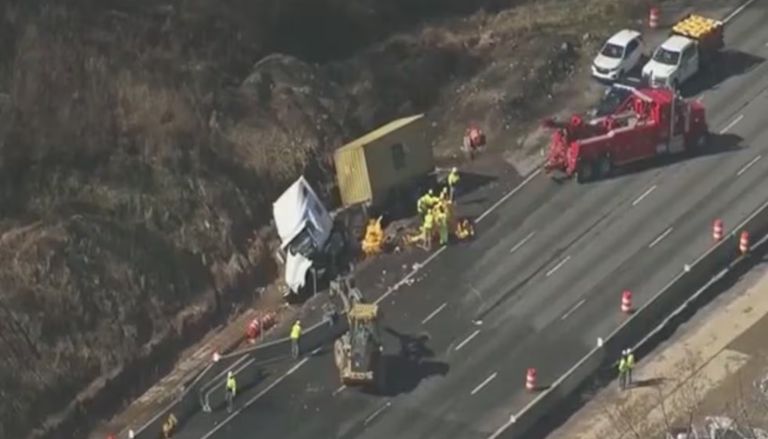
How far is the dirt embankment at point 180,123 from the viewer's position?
171 ft

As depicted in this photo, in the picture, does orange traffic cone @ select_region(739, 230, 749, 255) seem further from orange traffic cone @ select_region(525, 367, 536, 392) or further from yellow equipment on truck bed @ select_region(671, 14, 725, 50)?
yellow equipment on truck bed @ select_region(671, 14, 725, 50)

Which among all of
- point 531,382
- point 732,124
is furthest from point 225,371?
point 732,124

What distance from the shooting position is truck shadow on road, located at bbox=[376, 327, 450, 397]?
49.5 metres

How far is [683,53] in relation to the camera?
59875 mm

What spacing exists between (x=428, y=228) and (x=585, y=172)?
5720 mm

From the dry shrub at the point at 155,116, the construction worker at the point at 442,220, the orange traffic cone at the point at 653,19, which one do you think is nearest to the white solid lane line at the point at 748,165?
the orange traffic cone at the point at 653,19

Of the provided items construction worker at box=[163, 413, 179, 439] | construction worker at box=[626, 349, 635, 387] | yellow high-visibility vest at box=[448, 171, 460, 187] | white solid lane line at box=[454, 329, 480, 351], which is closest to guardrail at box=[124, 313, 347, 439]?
construction worker at box=[163, 413, 179, 439]

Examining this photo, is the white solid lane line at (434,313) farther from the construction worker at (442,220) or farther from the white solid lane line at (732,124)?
the white solid lane line at (732,124)

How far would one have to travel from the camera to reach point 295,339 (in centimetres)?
5084

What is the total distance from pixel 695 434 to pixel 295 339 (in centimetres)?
1188

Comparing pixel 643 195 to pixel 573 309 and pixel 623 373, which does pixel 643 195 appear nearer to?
pixel 573 309

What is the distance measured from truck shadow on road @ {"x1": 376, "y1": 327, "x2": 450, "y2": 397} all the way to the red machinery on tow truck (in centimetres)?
877

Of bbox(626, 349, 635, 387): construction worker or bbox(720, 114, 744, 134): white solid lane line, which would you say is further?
bbox(720, 114, 744, 134): white solid lane line

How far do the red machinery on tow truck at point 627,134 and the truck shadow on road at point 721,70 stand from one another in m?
3.80
